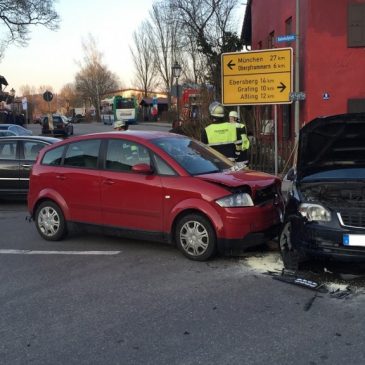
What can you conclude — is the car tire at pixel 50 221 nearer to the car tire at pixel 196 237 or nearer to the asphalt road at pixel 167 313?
the asphalt road at pixel 167 313

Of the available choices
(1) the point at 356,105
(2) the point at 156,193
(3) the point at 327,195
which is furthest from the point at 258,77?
(3) the point at 327,195

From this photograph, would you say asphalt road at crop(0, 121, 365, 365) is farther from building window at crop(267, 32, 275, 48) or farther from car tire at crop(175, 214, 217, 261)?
building window at crop(267, 32, 275, 48)

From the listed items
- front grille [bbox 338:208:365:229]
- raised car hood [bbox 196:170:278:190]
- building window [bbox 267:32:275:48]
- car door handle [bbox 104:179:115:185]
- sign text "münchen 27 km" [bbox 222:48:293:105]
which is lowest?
front grille [bbox 338:208:365:229]

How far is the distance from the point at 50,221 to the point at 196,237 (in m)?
2.51

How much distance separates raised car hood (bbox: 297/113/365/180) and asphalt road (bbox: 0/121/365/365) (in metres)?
1.32

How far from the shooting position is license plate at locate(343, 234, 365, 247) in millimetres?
5312

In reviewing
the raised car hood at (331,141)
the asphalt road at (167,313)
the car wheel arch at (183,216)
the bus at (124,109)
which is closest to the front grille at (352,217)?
the asphalt road at (167,313)

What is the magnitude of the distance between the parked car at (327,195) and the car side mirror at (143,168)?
5.78 feet

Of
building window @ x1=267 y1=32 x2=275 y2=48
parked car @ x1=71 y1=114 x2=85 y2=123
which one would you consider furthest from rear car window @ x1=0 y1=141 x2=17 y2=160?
parked car @ x1=71 y1=114 x2=85 y2=123

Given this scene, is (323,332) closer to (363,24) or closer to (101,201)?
(101,201)

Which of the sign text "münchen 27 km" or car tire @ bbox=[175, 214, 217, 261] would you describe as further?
the sign text "münchen 27 km"

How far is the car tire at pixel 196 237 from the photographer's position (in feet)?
21.0

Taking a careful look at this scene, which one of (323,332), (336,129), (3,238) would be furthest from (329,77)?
(323,332)

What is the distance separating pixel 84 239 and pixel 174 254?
173cm
